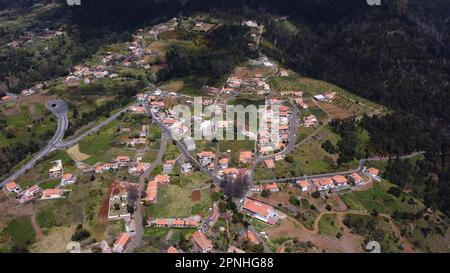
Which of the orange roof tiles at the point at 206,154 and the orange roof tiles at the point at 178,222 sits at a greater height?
the orange roof tiles at the point at 206,154

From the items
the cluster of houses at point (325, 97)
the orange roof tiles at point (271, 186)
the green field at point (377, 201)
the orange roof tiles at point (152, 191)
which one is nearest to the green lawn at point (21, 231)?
the orange roof tiles at point (152, 191)

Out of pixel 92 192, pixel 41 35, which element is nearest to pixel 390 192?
pixel 92 192

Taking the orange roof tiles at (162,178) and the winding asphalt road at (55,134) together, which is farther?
the winding asphalt road at (55,134)

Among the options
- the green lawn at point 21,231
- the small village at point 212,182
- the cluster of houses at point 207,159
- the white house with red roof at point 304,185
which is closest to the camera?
the green lawn at point 21,231

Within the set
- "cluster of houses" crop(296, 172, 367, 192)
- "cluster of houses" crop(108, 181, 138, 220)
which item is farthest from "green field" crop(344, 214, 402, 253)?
"cluster of houses" crop(108, 181, 138, 220)

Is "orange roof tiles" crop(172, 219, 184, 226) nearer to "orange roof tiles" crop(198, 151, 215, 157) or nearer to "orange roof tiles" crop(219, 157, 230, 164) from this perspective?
"orange roof tiles" crop(219, 157, 230, 164)

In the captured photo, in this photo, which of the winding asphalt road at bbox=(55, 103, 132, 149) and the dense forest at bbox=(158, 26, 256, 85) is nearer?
the winding asphalt road at bbox=(55, 103, 132, 149)

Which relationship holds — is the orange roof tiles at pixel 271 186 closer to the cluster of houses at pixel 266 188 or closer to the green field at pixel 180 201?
the cluster of houses at pixel 266 188

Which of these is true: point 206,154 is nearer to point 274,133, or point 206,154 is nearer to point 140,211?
Answer: point 274,133
